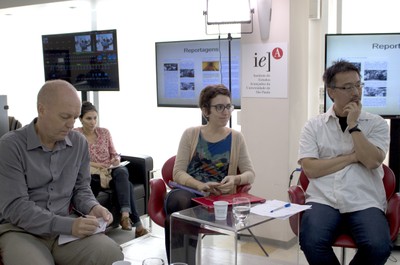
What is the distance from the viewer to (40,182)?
7.37 ft

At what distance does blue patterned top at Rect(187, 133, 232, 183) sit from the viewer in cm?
306

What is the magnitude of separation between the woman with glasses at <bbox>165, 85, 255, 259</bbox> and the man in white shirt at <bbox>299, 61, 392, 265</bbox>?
46 cm

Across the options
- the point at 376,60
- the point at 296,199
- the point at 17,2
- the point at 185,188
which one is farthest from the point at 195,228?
the point at 17,2

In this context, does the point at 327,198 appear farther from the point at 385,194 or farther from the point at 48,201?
the point at 48,201

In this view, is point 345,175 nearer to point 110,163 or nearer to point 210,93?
point 210,93

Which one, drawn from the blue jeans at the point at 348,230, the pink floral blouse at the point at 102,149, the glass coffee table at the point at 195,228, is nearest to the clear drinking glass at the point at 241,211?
the glass coffee table at the point at 195,228

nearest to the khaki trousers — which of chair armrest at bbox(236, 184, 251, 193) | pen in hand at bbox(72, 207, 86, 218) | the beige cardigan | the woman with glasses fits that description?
pen in hand at bbox(72, 207, 86, 218)

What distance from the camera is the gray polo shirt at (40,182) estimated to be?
7.08 ft

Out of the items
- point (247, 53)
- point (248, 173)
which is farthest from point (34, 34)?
point (248, 173)

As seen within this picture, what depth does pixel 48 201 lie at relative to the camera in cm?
228

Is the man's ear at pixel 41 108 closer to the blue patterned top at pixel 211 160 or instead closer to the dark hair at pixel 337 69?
the blue patterned top at pixel 211 160

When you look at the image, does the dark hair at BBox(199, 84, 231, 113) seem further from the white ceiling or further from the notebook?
the white ceiling

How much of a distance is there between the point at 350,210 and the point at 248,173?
70 centimetres

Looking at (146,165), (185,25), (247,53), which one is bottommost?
(146,165)
